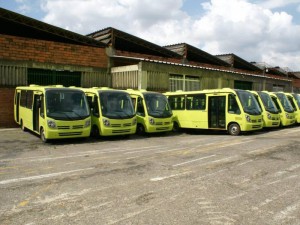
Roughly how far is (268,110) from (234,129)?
3.09m

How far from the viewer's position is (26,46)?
714 inches

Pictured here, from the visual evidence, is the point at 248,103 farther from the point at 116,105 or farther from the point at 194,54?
the point at 194,54

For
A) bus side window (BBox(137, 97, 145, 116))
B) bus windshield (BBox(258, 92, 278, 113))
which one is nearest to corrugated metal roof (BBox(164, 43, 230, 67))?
bus windshield (BBox(258, 92, 278, 113))

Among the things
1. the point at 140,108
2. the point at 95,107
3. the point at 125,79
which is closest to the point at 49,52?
the point at 125,79

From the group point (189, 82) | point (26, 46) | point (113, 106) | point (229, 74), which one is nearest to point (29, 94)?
point (113, 106)

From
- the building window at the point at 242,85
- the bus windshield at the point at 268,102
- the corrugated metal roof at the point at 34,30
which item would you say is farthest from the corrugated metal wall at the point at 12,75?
the building window at the point at 242,85

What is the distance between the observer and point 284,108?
62.7ft

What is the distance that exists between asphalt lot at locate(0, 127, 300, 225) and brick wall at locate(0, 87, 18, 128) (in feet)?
24.9

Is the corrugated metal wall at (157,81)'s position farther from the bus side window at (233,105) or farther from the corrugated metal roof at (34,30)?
the bus side window at (233,105)

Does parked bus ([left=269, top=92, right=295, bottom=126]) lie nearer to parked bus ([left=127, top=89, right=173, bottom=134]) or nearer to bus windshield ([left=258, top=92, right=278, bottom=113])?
bus windshield ([left=258, top=92, right=278, bottom=113])

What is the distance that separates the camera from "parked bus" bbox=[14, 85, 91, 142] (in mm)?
12062

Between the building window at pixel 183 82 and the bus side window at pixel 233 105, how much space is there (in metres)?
7.25

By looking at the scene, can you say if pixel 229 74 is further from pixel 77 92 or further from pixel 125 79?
pixel 77 92

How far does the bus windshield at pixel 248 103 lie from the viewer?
1529cm
